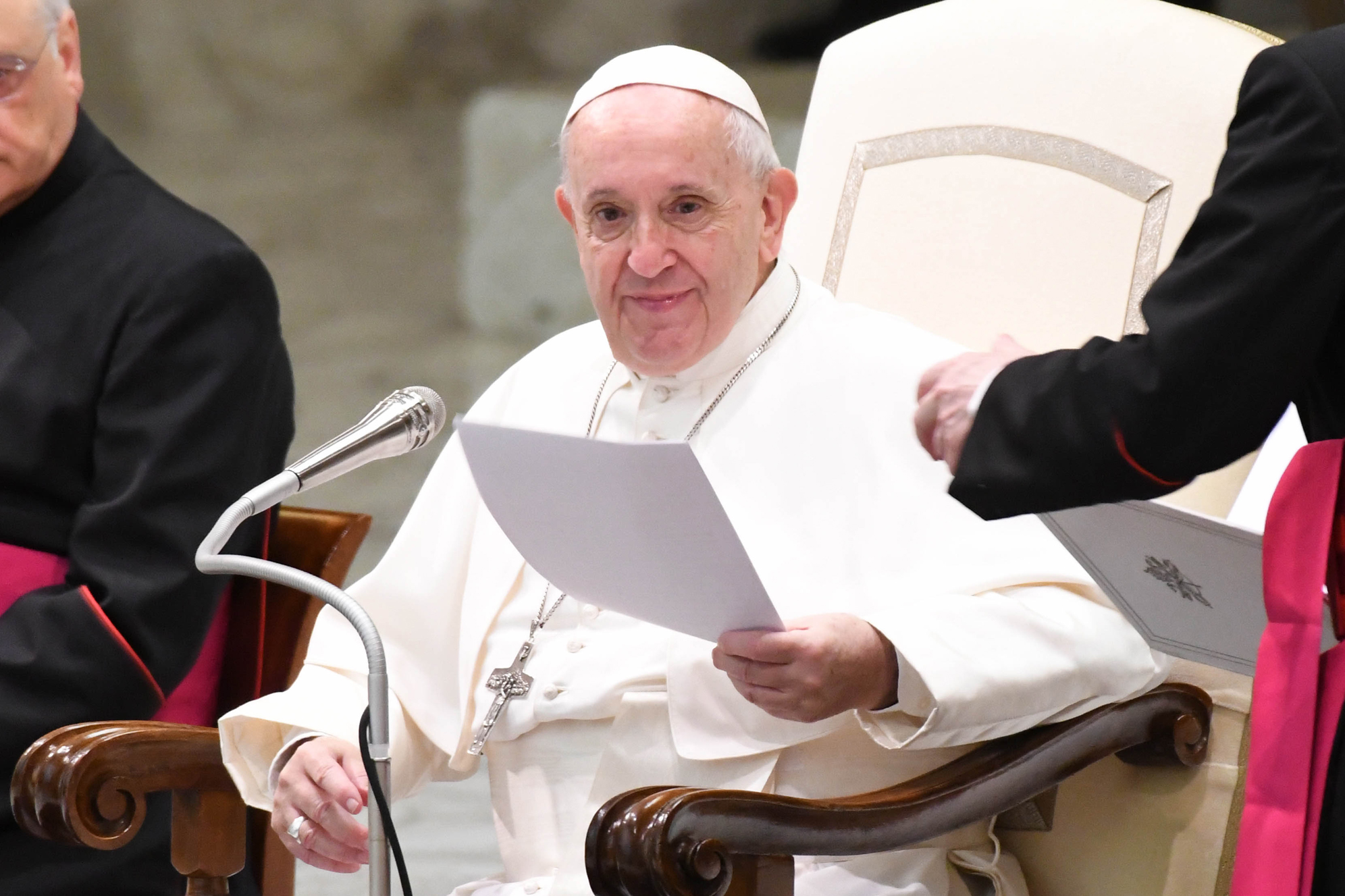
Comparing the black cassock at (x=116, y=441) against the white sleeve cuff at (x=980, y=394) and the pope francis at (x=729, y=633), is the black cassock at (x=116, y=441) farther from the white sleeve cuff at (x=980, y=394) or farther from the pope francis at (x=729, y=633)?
the white sleeve cuff at (x=980, y=394)

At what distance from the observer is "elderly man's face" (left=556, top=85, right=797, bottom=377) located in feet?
8.73

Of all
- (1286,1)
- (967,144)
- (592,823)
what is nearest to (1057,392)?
(592,823)

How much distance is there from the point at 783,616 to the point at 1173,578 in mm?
684

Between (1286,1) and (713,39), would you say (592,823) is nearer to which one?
(1286,1)

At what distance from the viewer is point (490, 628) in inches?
107

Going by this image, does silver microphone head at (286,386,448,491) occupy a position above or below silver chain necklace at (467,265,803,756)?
above

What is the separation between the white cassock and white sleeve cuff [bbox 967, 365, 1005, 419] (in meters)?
0.56

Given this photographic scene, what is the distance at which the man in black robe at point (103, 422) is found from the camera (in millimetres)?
2701

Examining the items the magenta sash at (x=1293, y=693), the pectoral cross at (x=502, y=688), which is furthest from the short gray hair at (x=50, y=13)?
the magenta sash at (x=1293, y=693)

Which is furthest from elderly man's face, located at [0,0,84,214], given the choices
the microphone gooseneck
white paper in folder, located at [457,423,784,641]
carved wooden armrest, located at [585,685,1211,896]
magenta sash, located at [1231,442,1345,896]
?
magenta sash, located at [1231,442,1345,896]

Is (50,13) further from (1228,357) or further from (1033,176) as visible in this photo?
(1228,357)

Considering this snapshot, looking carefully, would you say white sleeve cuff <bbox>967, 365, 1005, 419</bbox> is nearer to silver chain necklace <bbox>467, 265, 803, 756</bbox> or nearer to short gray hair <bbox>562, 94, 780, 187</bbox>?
silver chain necklace <bbox>467, 265, 803, 756</bbox>

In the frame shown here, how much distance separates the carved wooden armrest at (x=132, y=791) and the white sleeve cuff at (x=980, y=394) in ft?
4.26

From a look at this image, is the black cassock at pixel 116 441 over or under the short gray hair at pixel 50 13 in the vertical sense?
under
